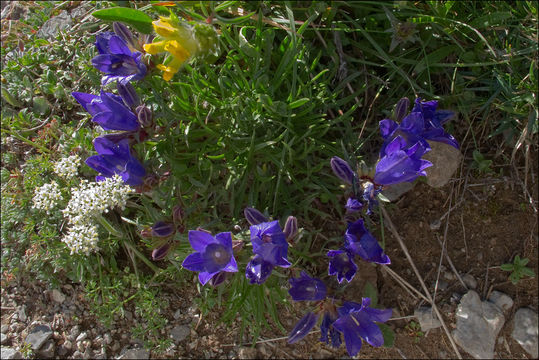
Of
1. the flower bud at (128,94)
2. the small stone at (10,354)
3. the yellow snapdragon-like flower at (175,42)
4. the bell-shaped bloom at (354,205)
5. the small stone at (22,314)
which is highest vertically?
the yellow snapdragon-like flower at (175,42)

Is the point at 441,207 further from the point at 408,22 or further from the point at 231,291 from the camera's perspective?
the point at 231,291

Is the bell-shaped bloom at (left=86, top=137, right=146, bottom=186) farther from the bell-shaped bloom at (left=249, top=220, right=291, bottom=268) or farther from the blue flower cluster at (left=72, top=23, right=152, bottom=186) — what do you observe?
the bell-shaped bloom at (left=249, top=220, right=291, bottom=268)

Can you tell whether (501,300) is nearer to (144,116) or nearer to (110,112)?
(144,116)

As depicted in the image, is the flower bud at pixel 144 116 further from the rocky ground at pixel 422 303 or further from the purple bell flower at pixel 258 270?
the rocky ground at pixel 422 303

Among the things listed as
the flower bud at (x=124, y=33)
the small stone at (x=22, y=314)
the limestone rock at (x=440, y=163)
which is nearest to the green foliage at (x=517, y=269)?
the limestone rock at (x=440, y=163)

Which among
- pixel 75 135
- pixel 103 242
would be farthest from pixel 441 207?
pixel 75 135
